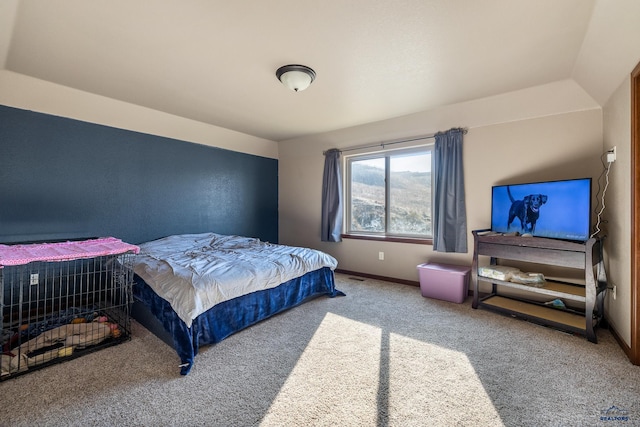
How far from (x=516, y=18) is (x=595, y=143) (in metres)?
1.76

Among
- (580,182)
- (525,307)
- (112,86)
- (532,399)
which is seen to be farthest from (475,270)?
(112,86)

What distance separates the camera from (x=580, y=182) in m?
2.44

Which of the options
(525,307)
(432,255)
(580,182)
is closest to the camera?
(580,182)

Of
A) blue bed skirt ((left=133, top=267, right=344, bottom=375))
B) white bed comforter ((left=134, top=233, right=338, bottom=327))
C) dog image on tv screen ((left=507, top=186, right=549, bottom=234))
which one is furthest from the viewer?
dog image on tv screen ((left=507, top=186, right=549, bottom=234))

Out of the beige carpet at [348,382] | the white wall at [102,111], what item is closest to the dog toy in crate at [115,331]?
the beige carpet at [348,382]

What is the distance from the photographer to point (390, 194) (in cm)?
423

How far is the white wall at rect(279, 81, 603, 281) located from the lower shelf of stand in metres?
0.64

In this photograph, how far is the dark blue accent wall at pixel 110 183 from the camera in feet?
9.09

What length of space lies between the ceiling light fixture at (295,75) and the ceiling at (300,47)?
0.06 m

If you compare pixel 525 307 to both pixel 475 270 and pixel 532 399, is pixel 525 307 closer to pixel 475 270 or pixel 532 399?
pixel 475 270

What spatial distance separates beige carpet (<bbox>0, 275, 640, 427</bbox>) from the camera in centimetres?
147

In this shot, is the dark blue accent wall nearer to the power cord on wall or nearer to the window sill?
the window sill

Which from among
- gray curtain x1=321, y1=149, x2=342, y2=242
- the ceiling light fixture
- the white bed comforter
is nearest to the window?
gray curtain x1=321, y1=149, x2=342, y2=242

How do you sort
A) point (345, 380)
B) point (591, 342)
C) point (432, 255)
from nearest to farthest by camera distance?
point (345, 380) < point (591, 342) < point (432, 255)
